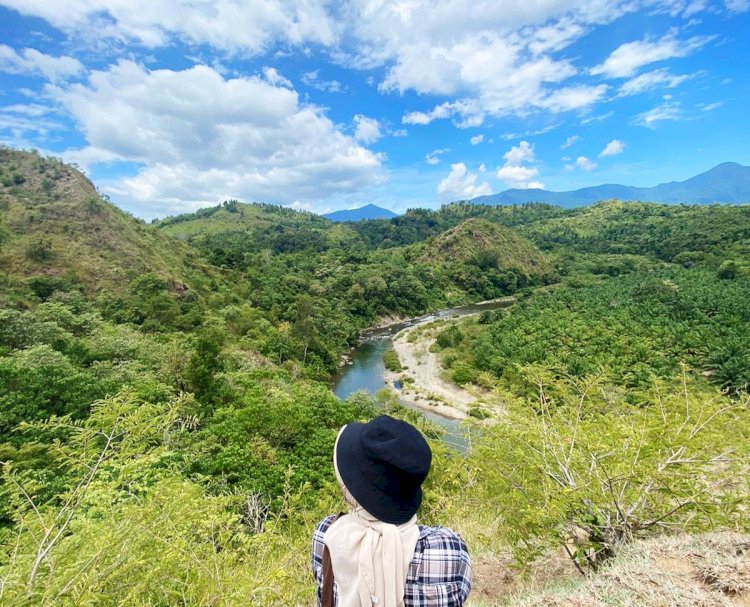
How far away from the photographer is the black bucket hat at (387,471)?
1.53 metres

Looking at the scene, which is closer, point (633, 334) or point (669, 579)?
point (669, 579)

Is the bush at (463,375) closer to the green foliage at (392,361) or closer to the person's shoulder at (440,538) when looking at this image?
Answer: the green foliage at (392,361)

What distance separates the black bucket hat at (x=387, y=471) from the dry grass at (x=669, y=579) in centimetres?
214

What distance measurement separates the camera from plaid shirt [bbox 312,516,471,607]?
1600 mm

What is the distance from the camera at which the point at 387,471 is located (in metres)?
1.55

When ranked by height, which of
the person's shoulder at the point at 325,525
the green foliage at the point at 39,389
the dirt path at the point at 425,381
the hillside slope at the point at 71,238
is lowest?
the dirt path at the point at 425,381

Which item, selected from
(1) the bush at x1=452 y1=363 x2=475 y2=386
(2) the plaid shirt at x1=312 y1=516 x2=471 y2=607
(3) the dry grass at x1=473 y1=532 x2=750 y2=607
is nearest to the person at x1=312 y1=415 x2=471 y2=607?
(2) the plaid shirt at x1=312 y1=516 x2=471 y2=607

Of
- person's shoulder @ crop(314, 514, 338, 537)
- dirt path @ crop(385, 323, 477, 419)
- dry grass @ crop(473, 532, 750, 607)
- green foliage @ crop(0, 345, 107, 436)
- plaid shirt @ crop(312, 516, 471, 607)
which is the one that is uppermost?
person's shoulder @ crop(314, 514, 338, 537)

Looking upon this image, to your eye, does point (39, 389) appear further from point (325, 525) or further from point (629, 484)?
point (629, 484)

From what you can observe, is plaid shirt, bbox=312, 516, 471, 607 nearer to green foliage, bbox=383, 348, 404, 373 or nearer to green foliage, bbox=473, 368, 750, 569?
green foliage, bbox=473, 368, 750, 569

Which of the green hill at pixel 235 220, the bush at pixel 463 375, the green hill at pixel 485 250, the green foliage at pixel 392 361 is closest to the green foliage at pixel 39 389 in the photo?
the bush at pixel 463 375

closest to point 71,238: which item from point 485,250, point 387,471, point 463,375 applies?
point 463,375

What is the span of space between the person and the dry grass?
1.77m

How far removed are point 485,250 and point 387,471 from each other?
80.7 metres
